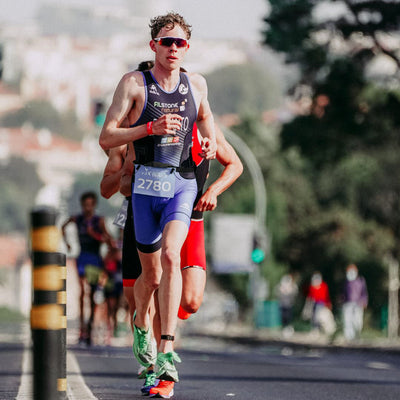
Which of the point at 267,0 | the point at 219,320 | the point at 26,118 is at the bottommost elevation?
the point at 219,320

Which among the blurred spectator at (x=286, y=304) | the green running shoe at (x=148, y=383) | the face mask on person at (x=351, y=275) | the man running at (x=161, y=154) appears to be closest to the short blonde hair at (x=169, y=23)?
the man running at (x=161, y=154)

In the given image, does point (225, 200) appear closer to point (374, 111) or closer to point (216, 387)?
point (374, 111)

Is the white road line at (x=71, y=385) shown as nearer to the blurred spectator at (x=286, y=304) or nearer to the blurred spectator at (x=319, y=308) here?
the blurred spectator at (x=319, y=308)

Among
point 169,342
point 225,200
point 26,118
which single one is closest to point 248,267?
point 225,200

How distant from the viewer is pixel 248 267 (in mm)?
42281

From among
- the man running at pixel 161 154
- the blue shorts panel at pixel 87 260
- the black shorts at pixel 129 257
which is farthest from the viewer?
the blue shorts panel at pixel 87 260

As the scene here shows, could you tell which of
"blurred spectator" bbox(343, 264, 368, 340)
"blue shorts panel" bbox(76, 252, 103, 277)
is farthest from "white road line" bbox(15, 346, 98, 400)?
"blurred spectator" bbox(343, 264, 368, 340)

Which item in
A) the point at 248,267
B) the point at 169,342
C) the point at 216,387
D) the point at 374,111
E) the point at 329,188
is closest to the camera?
the point at 169,342

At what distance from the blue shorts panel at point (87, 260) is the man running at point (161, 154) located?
8.12m

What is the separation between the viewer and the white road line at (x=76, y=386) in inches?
317

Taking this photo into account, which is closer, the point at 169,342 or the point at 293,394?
the point at 169,342

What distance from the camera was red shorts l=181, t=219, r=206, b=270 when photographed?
27.2 ft

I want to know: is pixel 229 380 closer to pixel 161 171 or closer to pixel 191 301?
pixel 191 301

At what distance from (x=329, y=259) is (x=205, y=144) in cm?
5068
